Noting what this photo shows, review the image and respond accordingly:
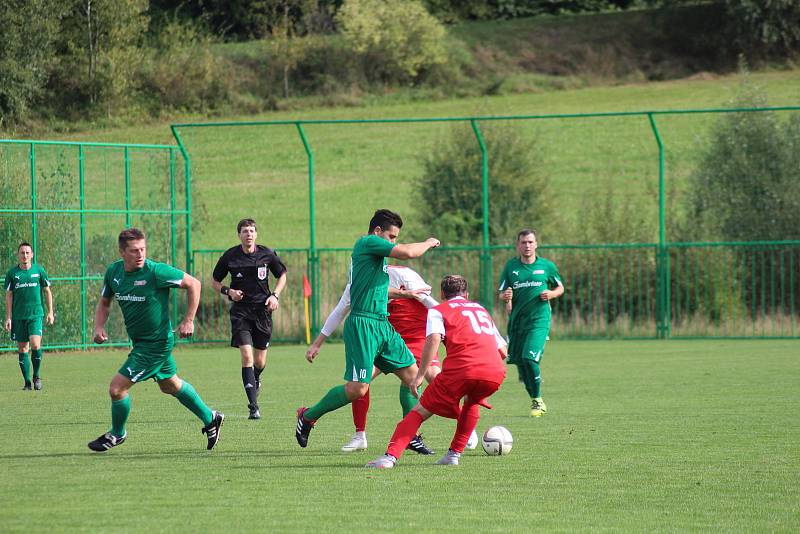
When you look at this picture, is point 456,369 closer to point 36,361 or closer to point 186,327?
point 186,327

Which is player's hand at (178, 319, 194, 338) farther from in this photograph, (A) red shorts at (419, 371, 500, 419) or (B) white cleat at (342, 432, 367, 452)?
(A) red shorts at (419, 371, 500, 419)

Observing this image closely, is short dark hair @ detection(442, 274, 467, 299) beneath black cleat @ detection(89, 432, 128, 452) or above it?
above

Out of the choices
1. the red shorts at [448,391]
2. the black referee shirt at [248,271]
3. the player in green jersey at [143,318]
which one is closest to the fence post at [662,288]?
the black referee shirt at [248,271]

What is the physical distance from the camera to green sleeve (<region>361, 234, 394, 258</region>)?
29.3ft

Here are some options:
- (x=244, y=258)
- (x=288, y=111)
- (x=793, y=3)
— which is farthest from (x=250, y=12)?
(x=244, y=258)

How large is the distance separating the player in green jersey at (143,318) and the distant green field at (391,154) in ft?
75.8

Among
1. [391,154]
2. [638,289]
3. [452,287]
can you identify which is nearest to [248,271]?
[452,287]

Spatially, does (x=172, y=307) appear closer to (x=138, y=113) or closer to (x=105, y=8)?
(x=138, y=113)

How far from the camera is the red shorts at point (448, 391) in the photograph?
334 inches

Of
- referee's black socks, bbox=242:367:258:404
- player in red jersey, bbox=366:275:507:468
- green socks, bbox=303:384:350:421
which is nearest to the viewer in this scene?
player in red jersey, bbox=366:275:507:468

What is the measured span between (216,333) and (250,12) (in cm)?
3259

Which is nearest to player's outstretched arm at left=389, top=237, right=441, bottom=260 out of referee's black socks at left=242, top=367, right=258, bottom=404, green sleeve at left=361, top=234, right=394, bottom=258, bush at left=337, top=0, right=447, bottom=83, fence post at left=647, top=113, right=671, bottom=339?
green sleeve at left=361, top=234, right=394, bottom=258

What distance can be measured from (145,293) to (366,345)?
1.76 metres

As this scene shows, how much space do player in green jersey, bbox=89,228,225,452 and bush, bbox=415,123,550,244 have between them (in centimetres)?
1857
